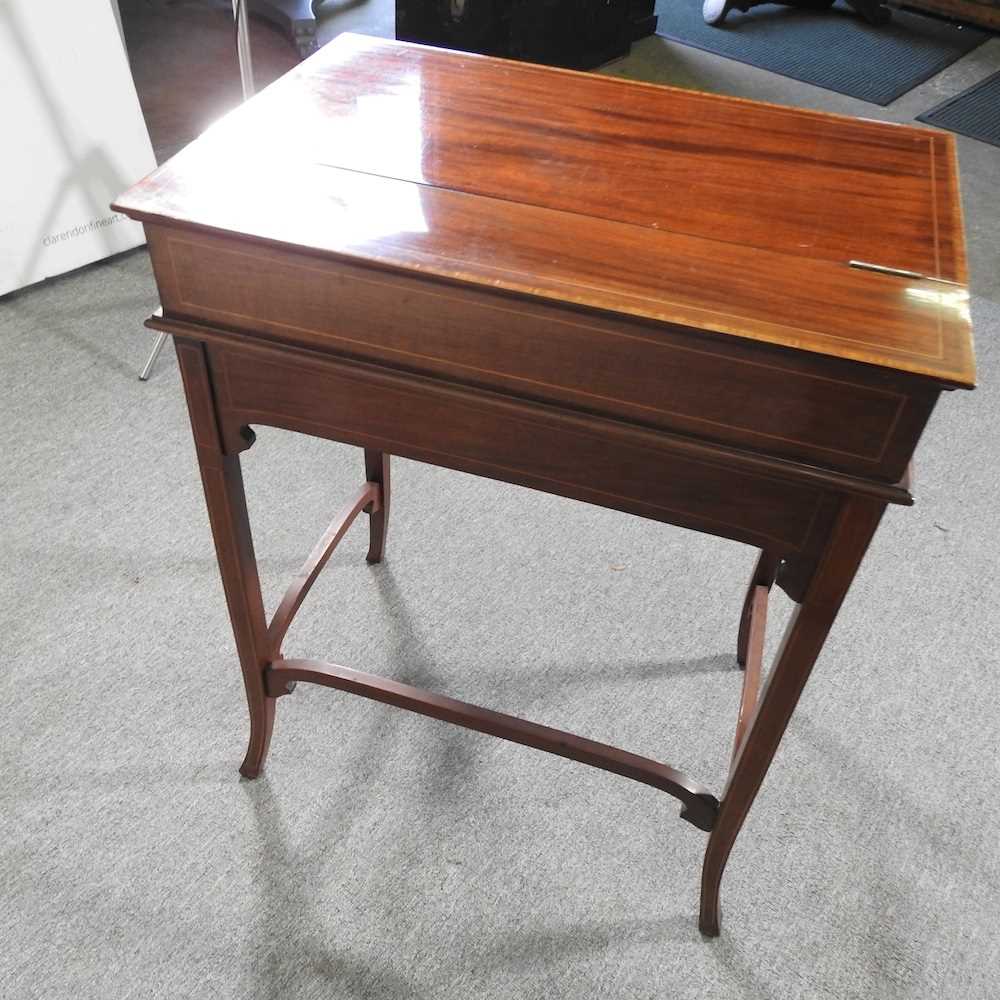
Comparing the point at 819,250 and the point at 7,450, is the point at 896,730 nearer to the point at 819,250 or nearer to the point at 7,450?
the point at 819,250

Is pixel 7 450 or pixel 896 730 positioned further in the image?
pixel 7 450

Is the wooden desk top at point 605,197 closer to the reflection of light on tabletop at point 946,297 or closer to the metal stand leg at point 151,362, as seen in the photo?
the reflection of light on tabletop at point 946,297

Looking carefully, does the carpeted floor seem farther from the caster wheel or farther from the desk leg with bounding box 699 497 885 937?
the caster wheel

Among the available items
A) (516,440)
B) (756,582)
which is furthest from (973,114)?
(516,440)

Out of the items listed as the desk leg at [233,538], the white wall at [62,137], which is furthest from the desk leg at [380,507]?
the white wall at [62,137]

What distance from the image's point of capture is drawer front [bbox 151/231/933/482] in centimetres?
65

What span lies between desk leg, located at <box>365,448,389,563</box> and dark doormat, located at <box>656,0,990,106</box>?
267cm

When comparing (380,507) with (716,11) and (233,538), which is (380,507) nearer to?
(233,538)

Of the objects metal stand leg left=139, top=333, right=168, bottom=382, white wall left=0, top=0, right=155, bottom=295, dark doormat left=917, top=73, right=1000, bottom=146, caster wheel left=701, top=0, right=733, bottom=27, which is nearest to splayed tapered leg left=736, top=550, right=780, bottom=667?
metal stand leg left=139, top=333, right=168, bottom=382

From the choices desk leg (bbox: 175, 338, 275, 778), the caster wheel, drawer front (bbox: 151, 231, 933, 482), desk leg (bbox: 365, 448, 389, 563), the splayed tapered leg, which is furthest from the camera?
the caster wheel

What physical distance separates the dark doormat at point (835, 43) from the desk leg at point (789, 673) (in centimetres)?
300

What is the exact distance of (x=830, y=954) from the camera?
3.73 ft

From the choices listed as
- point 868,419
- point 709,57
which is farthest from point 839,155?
point 709,57

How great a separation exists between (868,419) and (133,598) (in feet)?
3.99
